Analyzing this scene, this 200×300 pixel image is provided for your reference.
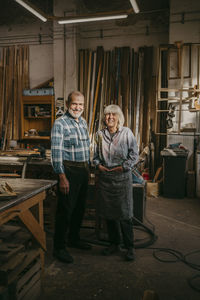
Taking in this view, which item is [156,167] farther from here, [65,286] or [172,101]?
[65,286]

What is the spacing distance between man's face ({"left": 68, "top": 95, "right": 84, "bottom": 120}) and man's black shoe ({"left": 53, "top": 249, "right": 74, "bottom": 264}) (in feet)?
4.56

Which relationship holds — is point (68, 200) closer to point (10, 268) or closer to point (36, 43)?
point (10, 268)

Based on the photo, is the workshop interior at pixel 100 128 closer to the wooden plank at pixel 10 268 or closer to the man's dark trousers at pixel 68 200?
the wooden plank at pixel 10 268

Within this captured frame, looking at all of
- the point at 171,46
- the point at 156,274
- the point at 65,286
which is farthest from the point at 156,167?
the point at 65,286

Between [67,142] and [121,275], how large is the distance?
1366mm

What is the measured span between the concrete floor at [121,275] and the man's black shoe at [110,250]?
0.17ft

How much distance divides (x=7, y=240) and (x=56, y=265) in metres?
0.82

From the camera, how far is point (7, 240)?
75.7 inches

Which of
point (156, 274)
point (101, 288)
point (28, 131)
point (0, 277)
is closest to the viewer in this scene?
point (0, 277)

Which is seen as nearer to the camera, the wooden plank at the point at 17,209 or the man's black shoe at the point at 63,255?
the wooden plank at the point at 17,209

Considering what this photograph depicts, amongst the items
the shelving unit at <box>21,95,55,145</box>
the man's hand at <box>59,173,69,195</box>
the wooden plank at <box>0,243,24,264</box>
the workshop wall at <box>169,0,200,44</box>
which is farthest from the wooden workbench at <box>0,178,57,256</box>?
the workshop wall at <box>169,0,200,44</box>

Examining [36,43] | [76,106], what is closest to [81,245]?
[76,106]

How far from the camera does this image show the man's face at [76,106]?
2.61 meters

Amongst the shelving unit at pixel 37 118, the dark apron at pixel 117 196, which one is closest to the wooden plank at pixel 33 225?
the dark apron at pixel 117 196
